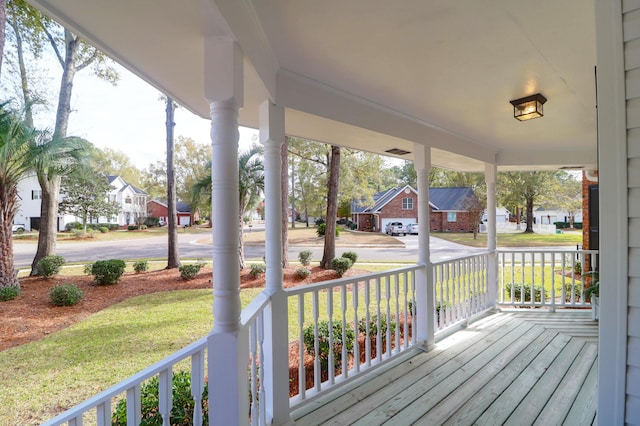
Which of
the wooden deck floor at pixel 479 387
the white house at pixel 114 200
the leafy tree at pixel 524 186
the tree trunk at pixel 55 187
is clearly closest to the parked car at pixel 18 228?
the white house at pixel 114 200

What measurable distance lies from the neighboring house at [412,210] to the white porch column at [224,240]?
21273 millimetres

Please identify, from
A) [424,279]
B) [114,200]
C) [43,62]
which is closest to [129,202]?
[114,200]

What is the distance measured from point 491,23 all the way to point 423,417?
2482 millimetres

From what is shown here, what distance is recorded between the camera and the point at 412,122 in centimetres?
329

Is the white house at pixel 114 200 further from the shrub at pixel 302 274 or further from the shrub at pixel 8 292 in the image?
the shrub at pixel 302 274

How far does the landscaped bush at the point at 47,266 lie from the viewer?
783 centimetres

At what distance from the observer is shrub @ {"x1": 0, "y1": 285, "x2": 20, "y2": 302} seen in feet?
20.8

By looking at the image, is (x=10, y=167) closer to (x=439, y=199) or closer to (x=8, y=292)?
(x=8, y=292)

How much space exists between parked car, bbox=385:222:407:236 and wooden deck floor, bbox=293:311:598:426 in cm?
1857

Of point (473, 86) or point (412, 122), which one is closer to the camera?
point (473, 86)

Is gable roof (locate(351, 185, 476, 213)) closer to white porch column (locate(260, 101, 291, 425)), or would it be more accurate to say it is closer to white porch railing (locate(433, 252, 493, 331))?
white porch railing (locate(433, 252, 493, 331))

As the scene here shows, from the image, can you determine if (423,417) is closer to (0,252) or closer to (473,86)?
(473,86)

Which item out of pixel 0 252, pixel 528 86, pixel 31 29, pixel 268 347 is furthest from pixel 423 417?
pixel 31 29

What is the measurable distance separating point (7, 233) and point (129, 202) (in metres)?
18.0
